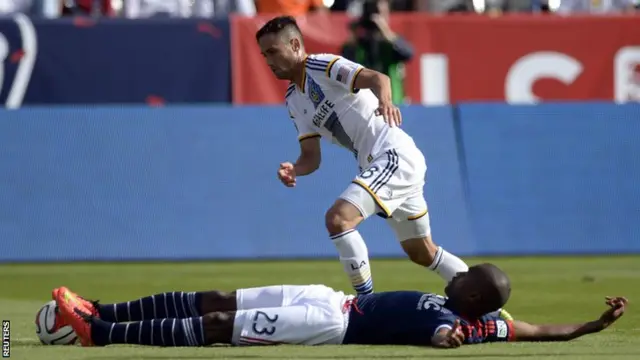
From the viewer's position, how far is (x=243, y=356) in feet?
25.6

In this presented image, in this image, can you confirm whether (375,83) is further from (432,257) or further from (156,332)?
(156,332)

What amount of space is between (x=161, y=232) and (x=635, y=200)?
5.66 metres

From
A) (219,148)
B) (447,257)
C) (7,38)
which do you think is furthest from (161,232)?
(447,257)

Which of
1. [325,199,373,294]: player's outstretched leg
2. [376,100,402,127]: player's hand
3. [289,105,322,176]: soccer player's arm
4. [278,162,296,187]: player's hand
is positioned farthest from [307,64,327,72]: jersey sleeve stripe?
[325,199,373,294]: player's outstretched leg

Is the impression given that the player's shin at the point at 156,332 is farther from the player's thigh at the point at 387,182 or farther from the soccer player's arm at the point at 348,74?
the soccer player's arm at the point at 348,74

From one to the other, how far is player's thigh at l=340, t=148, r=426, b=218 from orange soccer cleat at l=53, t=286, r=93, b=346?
208cm

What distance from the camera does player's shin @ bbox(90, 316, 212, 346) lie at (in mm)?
8047

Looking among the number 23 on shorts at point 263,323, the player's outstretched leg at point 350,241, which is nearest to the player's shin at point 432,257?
the player's outstretched leg at point 350,241

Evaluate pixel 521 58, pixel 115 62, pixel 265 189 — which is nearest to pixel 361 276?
pixel 265 189

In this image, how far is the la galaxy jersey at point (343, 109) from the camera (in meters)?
9.79

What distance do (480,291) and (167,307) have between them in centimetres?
195

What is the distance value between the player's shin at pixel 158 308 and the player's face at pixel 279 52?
2063 mm

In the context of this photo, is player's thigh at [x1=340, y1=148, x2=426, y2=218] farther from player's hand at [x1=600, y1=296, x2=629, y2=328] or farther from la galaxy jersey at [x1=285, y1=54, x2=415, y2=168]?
player's hand at [x1=600, y1=296, x2=629, y2=328]

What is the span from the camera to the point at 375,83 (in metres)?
→ 9.35
